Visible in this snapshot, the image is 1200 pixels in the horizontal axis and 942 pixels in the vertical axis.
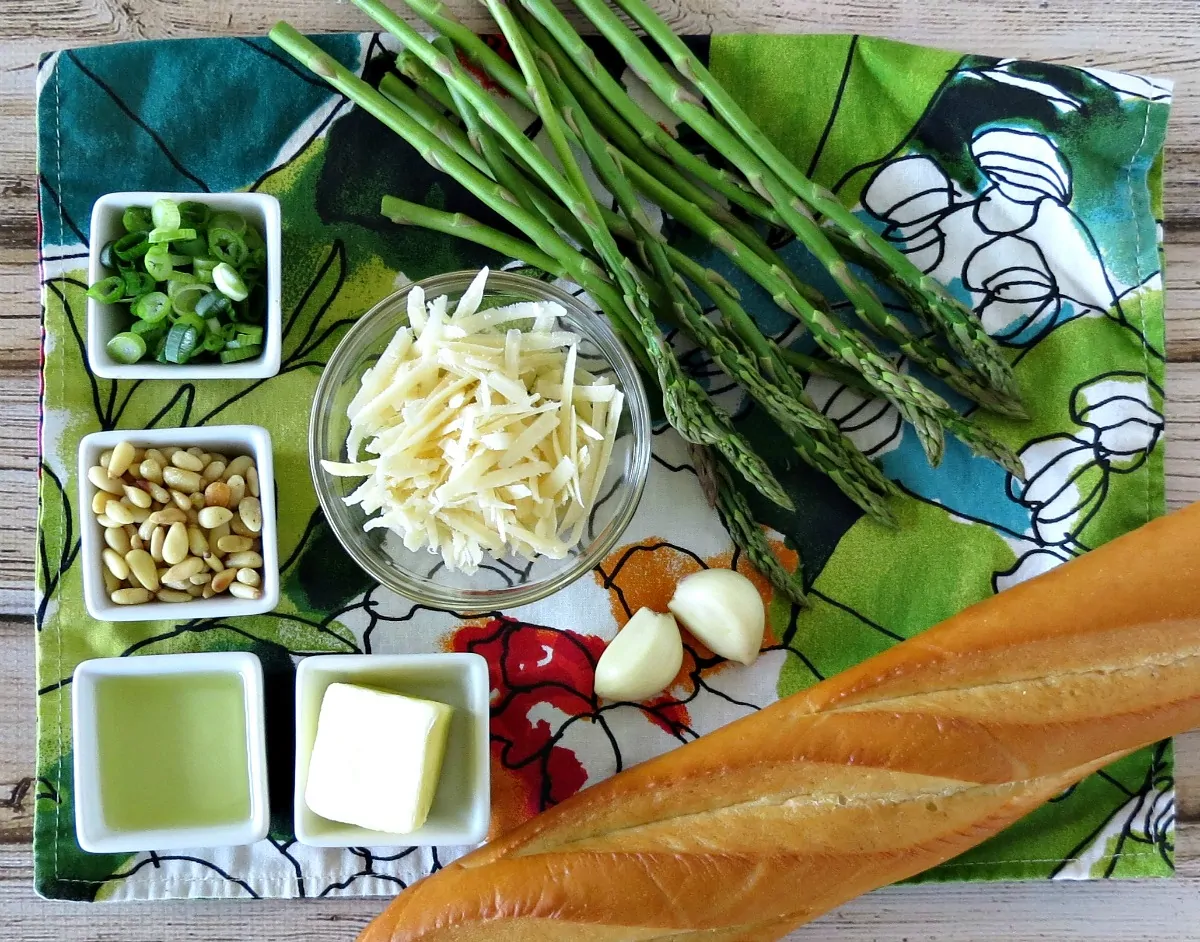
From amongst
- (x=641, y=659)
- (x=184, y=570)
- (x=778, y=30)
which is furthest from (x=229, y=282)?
(x=778, y=30)

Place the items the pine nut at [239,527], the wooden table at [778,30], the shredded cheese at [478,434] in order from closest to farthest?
the shredded cheese at [478,434] < the pine nut at [239,527] < the wooden table at [778,30]

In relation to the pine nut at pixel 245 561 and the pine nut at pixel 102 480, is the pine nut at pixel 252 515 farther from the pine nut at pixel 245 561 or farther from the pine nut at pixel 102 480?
the pine nut at pixel 102 480

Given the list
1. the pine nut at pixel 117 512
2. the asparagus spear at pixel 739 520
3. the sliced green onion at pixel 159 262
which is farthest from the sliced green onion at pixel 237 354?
the asparagus spear at pixel 739 520

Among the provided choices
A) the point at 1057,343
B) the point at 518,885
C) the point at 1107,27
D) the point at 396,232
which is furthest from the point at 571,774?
the point at 1107,27

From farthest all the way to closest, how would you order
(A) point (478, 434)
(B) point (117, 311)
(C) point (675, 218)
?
1. (C) point (675, 218)
2. (B) point (117, 311)
3. (A) point (478, 434)

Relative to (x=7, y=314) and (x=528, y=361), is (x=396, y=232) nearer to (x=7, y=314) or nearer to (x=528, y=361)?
(x=528, y=361)

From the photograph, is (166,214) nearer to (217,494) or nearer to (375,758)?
(217,494)
